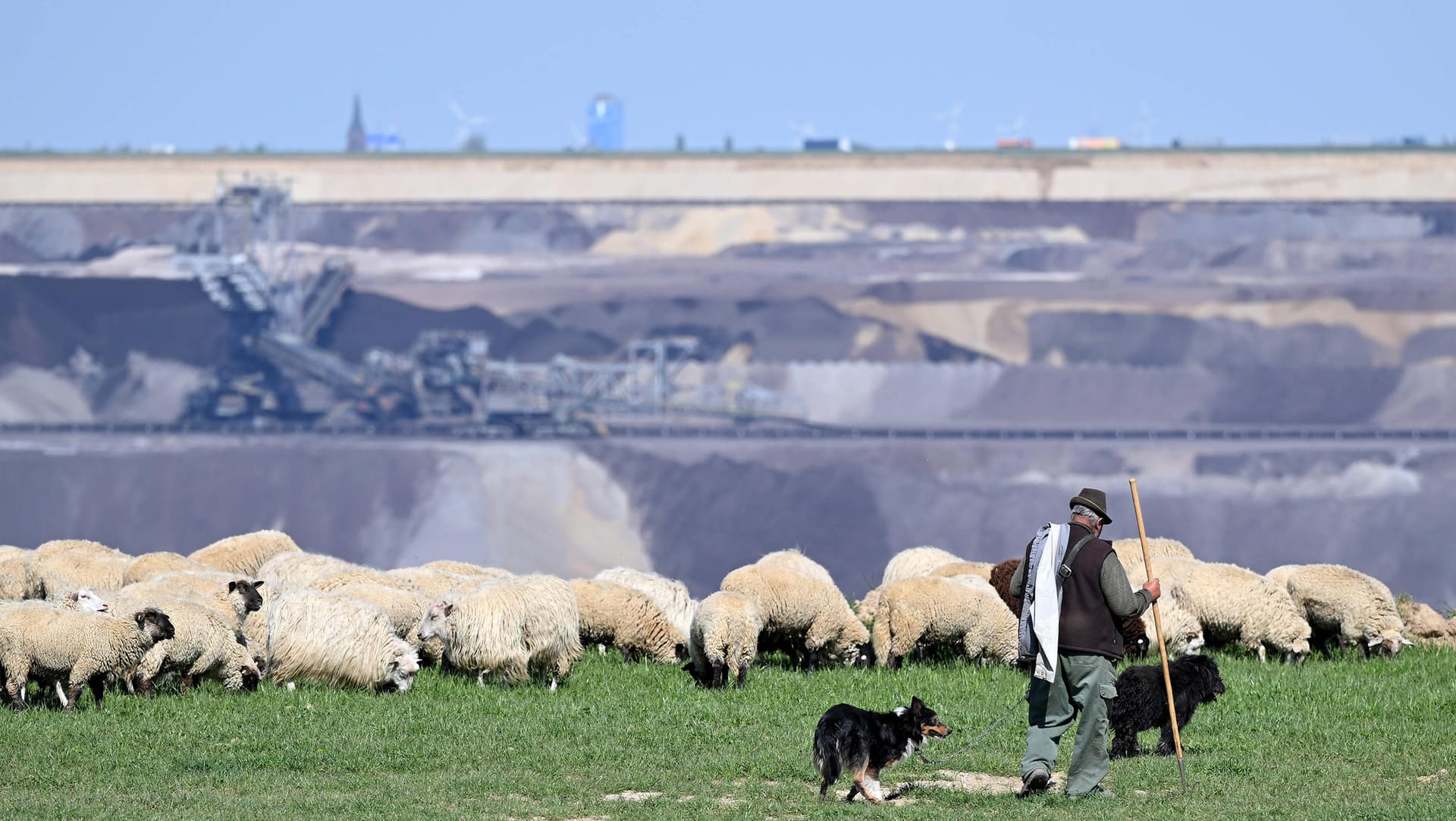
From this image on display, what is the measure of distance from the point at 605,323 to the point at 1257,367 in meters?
36.8

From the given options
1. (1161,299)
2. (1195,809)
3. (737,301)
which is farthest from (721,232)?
(1195,809)

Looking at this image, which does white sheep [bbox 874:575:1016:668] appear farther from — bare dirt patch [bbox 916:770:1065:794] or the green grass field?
bare dirt patch [bbox 916:770:1065:794]

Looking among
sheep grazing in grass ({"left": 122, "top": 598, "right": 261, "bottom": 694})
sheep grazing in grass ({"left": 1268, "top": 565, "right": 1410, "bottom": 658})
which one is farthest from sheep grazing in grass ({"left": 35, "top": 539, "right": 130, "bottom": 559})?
Result: sheep grazing in grass ({"left": 1268, "top": 565, "right": 1410, "bottom": 658})

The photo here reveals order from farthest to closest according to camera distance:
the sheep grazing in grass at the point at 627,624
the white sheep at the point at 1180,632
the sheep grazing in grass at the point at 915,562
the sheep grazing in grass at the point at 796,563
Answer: the sheep grazing in grass at the point at 915,562 < the sheep grazing in grass at the point at 796,563 < the sheep grazing in grass at the point at 627,624 < the white sheep at the point at 1180,632

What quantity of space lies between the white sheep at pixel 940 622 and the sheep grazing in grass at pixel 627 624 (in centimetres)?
234

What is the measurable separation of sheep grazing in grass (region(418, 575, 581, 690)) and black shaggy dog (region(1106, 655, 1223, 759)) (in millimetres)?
6121

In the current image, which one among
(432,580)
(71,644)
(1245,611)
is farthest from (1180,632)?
(71,644)

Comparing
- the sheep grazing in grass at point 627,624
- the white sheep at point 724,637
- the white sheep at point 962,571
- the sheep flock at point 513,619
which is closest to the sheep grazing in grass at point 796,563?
the sheep flock at point 513,619

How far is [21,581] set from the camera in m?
21.2

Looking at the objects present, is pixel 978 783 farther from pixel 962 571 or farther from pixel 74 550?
pixel 74 550

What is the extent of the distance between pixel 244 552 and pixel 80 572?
2308mm

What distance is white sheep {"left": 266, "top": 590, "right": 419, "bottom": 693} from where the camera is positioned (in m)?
17.9

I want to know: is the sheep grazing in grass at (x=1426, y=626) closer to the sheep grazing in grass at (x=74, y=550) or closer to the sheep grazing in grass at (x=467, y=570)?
the sheep grazing in grass at (x=467, y=570)

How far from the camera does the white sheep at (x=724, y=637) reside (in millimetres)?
18281
